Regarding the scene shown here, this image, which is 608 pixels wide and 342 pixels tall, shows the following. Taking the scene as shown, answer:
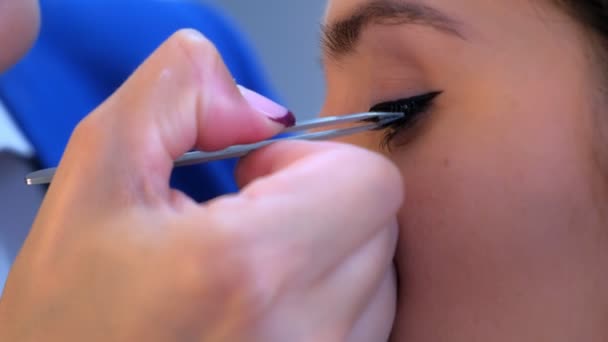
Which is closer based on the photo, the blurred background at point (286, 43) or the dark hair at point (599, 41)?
the dark hair at point (599, 41)

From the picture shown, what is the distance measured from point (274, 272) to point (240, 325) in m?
0.04

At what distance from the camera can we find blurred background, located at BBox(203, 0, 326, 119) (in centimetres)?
158

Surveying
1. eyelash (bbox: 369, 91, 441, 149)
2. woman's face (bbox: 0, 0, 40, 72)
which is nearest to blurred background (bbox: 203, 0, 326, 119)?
woman's face (bbox: 0, 0, 40, 72)

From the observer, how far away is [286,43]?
1618 mm

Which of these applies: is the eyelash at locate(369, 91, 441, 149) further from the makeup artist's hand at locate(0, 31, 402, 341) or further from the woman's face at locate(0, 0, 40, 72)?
the woman's face at locate(0, 0, 40, 72)

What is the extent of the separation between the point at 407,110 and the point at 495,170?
0.09 m

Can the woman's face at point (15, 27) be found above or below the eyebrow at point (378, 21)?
above

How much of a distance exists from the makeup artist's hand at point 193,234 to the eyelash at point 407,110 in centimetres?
11

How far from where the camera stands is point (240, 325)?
35 cm

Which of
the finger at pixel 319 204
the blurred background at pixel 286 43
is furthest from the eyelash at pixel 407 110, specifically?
the blurred background at pixel 286 43

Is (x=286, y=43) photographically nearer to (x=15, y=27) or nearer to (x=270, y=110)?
(x=15, y=27)

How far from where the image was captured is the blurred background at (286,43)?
158cm

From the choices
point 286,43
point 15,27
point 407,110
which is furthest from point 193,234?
point 286,43

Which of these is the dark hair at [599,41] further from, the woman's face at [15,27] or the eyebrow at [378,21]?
the woman's face at [15,27]
